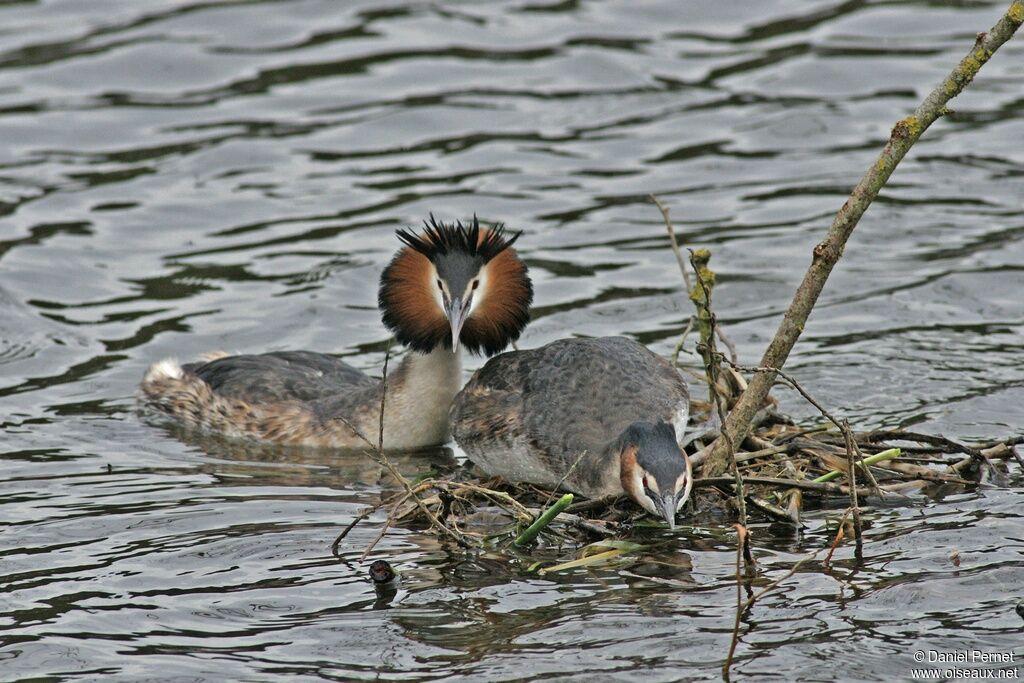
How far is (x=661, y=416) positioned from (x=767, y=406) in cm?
77

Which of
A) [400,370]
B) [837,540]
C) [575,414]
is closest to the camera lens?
[837,540]

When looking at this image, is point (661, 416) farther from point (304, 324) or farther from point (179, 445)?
point (304, 324)

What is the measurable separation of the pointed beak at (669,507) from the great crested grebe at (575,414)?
165 mm

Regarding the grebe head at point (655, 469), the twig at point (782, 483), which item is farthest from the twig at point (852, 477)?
the grebe head at point (655, 469)

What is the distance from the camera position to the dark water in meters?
6.82

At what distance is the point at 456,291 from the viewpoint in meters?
9.12

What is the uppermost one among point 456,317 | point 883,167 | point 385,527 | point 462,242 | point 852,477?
point 883,167

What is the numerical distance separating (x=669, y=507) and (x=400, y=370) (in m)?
3.29

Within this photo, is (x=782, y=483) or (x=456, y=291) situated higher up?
(x=456, y=291)

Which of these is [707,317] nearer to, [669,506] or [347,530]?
[669,506]

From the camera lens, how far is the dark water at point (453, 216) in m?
6.82

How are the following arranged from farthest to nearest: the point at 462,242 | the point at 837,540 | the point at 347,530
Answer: the point at 462,242 → the point at 347,530 → the point at 837,540

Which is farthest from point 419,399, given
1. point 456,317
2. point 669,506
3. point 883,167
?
point 883,167

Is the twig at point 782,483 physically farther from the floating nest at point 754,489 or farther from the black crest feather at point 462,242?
the black crest feather at point 462,242
